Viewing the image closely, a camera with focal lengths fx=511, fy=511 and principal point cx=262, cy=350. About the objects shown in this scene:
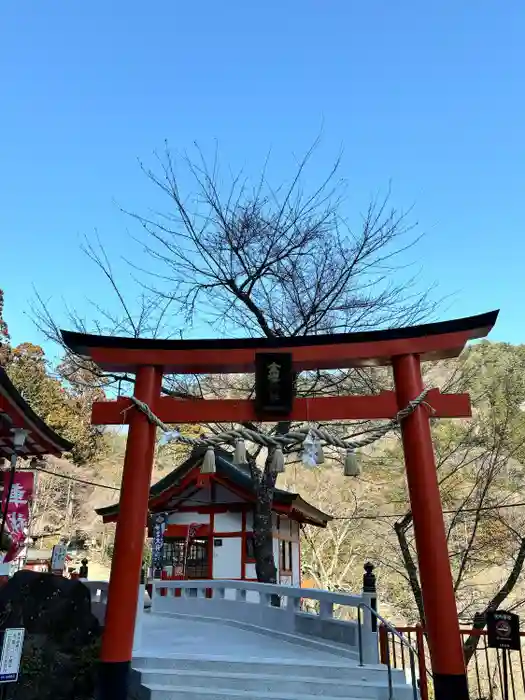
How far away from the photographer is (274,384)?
6.98 m

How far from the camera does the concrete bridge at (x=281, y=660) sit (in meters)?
6.05

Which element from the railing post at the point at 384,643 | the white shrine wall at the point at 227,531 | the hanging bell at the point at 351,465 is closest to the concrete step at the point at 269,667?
the railing post at the point at 384,643

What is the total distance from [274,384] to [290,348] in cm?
59

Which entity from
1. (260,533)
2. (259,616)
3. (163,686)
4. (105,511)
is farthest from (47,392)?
(163,686)

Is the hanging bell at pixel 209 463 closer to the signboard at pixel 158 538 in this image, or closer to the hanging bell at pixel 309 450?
the hanging bell at pixel 309 450

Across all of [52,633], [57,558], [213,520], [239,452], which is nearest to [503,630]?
[239,452]

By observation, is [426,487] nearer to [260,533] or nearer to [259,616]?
[259,616]

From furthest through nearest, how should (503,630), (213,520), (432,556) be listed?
(213,520), (503,630), (432,556)

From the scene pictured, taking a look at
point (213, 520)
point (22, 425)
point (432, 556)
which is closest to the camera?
point (432, 556)

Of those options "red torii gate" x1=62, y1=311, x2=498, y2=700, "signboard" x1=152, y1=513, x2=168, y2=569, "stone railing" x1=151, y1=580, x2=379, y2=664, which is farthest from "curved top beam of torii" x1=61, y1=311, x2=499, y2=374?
"signboard" x1=152, y1=513, x2=168, y2=569

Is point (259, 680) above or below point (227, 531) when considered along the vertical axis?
below

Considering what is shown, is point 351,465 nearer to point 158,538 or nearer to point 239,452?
point 239,452

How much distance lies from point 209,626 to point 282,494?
207 inches

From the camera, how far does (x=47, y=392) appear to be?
31156 millimetres
